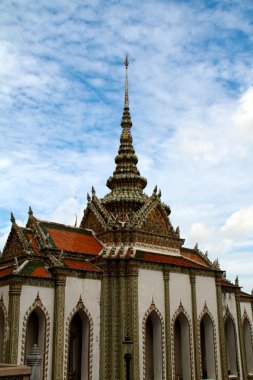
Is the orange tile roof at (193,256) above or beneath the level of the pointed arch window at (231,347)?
above

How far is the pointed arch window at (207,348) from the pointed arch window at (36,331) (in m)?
10.4

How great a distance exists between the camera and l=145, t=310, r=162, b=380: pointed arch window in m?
25.0

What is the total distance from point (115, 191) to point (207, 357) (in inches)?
484

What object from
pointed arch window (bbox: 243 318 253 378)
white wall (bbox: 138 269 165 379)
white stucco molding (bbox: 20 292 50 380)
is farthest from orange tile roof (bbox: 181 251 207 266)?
white stucco molding (bbox: 20 292 50 380)

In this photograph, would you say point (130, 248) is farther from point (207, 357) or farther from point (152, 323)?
point (207, 357)

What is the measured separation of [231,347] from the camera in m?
31.0

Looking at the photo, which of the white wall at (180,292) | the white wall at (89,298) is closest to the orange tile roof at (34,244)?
the white wall at (89,298)

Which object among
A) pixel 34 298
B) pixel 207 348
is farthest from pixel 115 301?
pixel 207 348

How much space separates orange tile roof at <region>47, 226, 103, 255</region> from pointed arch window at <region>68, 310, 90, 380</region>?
3.75 meters

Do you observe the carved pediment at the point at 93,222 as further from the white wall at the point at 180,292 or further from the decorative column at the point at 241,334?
the decorative column at the point at 241,334

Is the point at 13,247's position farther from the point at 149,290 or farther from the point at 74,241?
the point at 149,290

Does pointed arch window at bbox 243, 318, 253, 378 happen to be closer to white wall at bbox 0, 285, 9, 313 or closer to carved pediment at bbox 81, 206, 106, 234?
carved pediment at bbox 81, 206, 106, 234

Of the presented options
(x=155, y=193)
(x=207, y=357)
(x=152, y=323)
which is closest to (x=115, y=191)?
(x=155, y=193)

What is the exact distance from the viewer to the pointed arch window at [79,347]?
23688 mm
